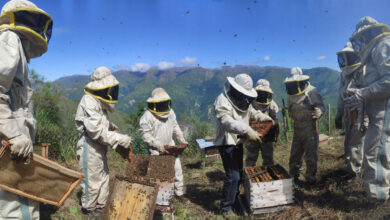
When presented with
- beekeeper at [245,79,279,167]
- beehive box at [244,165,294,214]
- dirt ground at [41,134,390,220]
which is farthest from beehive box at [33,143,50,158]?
beekeeper at [245,79,279,167]

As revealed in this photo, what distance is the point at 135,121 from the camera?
1125 cm

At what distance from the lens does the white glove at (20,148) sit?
2340mm

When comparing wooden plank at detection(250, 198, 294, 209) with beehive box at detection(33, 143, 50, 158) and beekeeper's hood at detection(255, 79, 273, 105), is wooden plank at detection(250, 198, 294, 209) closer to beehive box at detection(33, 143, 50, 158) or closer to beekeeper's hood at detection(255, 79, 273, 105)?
beekeeper's hood at detection(255, 79, 273, 105)

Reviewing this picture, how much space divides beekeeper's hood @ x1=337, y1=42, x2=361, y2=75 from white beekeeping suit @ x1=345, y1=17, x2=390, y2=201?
1.56 metres

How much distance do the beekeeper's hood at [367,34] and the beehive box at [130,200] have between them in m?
3.94

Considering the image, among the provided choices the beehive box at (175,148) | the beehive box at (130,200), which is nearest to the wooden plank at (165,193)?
the beehive box at (130,200)

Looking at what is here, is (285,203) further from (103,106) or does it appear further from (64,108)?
(64,108)

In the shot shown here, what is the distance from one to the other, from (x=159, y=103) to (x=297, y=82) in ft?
9.71

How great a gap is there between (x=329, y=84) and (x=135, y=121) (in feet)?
409

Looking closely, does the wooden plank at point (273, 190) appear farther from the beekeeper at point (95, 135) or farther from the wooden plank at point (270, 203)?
the beekeeper at point (95, 135)

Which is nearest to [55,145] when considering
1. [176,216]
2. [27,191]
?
[176,216]

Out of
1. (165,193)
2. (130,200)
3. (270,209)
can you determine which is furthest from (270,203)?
(130,200)

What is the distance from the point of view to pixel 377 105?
152 inches

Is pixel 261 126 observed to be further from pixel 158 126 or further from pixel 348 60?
pixel 348 60
